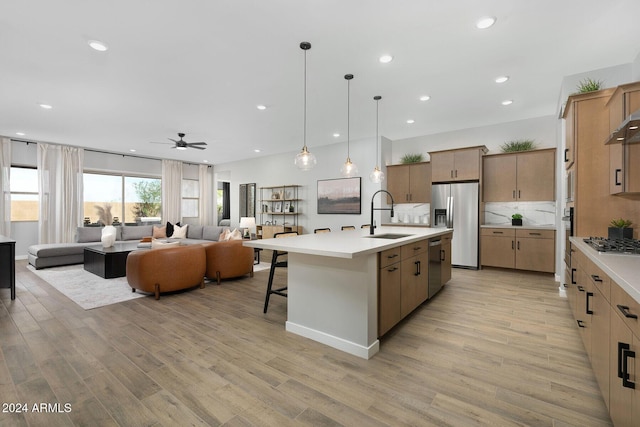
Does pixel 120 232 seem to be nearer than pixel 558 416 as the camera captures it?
No

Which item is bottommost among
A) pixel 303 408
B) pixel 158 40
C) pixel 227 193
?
pixel 303 408

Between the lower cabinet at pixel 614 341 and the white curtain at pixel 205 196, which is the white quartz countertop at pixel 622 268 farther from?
the white curtain at pixel 205 196

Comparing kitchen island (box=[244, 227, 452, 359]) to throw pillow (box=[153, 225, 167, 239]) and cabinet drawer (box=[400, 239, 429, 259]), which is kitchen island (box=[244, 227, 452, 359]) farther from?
throw pillow (box=[153, 225, 167, 239])

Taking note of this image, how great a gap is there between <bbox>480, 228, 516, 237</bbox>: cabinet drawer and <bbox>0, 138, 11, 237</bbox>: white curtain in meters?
10.1

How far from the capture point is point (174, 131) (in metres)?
6.01

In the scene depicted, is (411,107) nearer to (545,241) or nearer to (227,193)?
Answer: (545,241)

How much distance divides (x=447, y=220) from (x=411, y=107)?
233 centimetres

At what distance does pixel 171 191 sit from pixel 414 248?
27.5 feet

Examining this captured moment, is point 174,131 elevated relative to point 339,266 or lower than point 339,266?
elevated

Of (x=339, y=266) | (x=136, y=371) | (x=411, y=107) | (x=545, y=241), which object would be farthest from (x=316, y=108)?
(x=545, y=241)

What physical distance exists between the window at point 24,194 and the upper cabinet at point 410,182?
847 centimetres

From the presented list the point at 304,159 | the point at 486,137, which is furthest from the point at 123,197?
the point at 486,137

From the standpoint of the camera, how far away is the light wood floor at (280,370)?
163cm

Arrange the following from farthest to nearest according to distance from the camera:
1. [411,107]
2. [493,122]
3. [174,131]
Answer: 1. [174,131]
2. [493,122]
3. [411,107]
